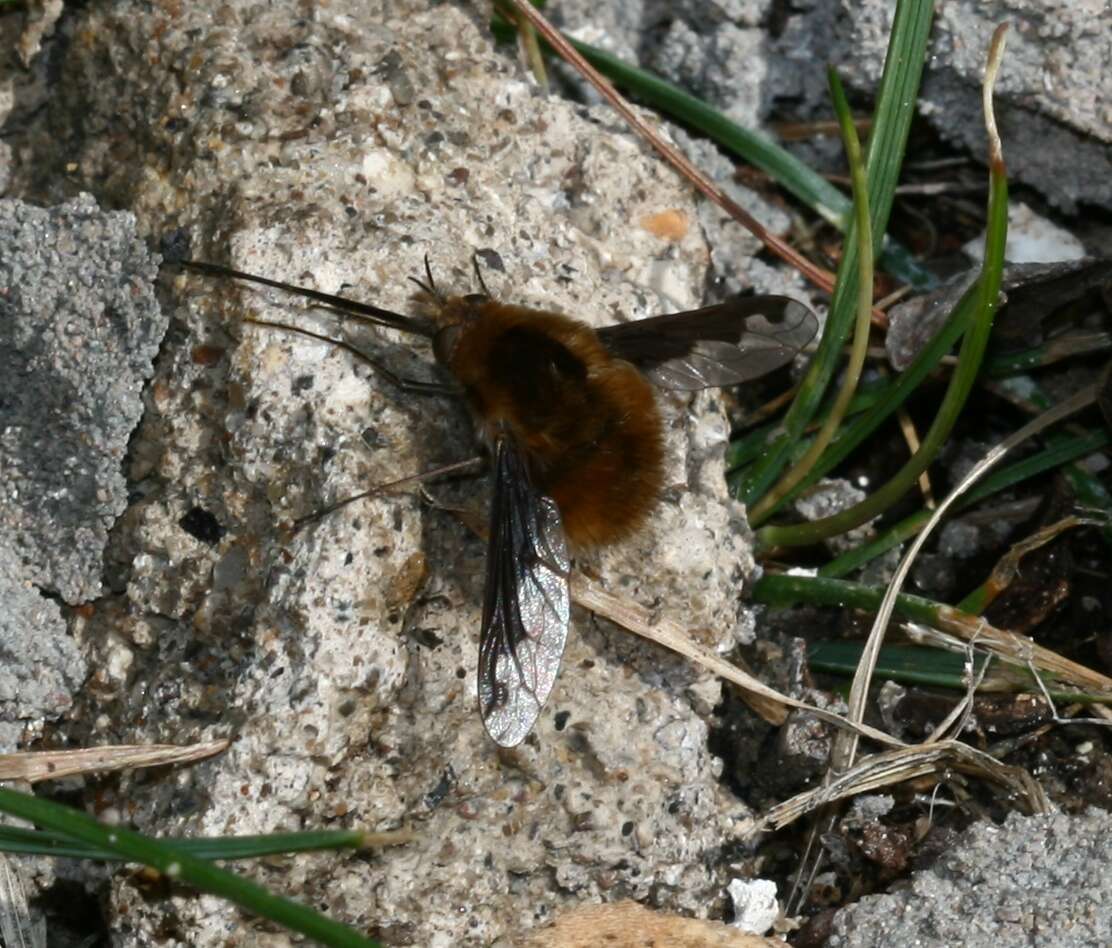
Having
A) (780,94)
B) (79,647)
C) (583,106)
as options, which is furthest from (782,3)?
(79,647)

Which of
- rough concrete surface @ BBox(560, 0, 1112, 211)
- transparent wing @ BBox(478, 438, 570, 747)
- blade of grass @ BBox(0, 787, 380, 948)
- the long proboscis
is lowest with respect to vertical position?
blade of grass @ BBox(0, 787, 380, 948)

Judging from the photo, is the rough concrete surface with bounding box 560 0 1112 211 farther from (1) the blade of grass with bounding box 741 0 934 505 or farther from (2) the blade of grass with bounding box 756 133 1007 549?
(2) the blade of grass with bounding box 756 133 1007 549

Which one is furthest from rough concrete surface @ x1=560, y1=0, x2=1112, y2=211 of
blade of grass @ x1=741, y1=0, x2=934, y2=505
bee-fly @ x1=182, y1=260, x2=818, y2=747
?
bee-fly @ x1=182, y1=260, x2=818, y2=747

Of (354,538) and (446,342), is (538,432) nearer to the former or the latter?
(446,342)

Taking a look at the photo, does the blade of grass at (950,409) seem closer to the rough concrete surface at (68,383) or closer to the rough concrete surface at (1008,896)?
the rough concrete surface at (1008,896)

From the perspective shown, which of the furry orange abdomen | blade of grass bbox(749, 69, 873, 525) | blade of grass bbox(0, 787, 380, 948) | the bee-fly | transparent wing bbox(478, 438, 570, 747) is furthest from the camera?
blade of grass bbox(749, 69, 873, 525)

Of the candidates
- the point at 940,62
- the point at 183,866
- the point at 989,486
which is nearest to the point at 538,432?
the point at 183,866

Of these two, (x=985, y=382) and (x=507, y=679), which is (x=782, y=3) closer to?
(x=985, y=382)

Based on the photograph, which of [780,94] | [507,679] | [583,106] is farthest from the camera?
[780,94]
